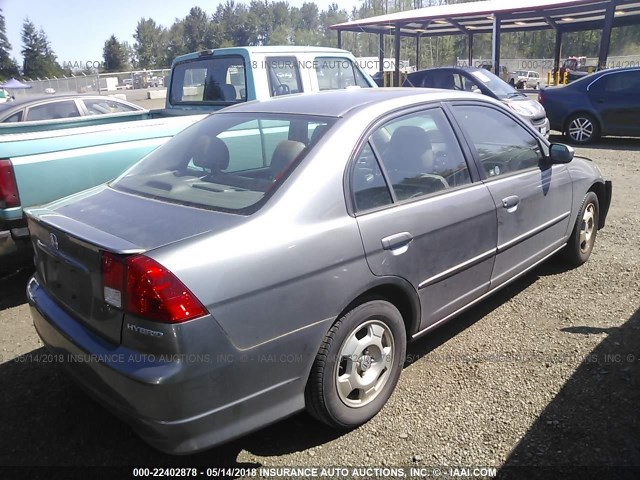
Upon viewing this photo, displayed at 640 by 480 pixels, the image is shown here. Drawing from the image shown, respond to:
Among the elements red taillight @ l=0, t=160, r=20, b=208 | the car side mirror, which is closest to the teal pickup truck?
red taillight @ l=0, t=160, r=20, b=208

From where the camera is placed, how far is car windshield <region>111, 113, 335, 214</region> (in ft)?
8.38

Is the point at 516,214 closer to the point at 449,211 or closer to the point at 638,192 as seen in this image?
the point at 449,211

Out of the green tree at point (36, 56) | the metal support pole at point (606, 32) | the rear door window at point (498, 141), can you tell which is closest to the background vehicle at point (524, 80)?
the metal support pole at point (606, 32)

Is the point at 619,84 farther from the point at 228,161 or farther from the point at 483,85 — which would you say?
the point at 228,161

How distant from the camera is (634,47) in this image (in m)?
69.4

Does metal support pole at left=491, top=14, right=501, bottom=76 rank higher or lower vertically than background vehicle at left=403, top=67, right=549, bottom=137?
higher

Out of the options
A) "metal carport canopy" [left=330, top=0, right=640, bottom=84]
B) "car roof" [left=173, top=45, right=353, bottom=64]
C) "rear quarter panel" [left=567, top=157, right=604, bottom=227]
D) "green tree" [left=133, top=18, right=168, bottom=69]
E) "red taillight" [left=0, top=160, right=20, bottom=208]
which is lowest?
"rear quarter panel" [left=567, top=157, right=604, bottom=227]

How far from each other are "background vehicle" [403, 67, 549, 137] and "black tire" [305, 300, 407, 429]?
27.5 ft

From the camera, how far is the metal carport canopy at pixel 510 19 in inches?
892

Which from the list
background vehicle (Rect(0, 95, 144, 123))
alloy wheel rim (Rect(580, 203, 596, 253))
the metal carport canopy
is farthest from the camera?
the metal carport canopy

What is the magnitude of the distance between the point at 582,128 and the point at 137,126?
10.1m

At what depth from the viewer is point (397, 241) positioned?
2697 millimetres

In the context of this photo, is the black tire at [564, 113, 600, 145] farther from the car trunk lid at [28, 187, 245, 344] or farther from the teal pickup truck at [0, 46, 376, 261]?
the car trunk lid at [28, 187, 245, 344]

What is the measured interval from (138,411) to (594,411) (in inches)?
89.7
